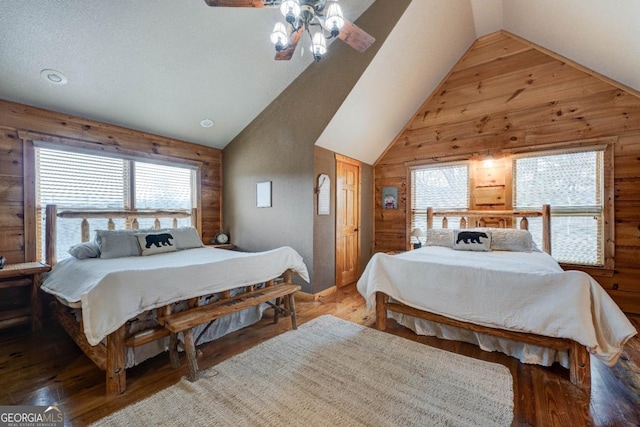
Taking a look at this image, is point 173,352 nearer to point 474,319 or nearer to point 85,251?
point 85,251

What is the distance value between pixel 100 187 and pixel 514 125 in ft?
18.8

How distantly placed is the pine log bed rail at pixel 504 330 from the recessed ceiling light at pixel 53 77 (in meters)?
3.99

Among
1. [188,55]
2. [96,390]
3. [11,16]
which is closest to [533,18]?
[188,55]

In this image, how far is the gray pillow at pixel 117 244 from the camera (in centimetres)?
289

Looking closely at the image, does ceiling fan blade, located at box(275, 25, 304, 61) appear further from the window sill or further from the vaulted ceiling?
the window sill

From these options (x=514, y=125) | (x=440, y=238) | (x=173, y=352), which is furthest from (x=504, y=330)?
(x=514, y=125)

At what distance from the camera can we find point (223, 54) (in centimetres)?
307

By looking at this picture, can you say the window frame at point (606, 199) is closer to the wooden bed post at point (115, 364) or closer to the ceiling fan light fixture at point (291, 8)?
the ceiling fan light fixture at point (291, 8)

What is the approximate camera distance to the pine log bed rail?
1870 mm

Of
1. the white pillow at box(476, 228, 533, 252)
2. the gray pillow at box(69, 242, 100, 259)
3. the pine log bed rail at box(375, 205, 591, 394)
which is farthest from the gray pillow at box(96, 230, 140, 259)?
the white pillow at box(476, 228, 533, 252)

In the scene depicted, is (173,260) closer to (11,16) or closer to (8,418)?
(8,418)

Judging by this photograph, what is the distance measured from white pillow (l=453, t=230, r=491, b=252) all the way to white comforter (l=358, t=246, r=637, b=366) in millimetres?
480

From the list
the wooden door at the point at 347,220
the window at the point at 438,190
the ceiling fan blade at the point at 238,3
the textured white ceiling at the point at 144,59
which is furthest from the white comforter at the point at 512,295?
the textured white ceiling at the point at 144,59

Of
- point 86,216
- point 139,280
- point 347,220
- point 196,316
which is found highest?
point 86,216
